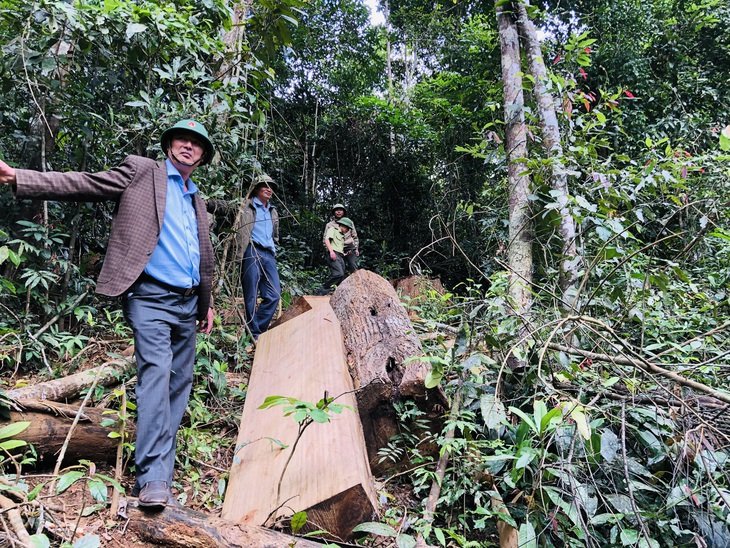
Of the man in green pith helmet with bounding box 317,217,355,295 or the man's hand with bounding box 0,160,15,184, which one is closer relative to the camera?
the man's hand with bounding box 0,160,15,184

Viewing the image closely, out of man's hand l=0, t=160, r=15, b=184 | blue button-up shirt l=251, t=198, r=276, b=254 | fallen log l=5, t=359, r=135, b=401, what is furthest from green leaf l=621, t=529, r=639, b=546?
blue button-up shirt l=251, t=198, r=276, b=254

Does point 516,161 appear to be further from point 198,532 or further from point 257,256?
point 198,532

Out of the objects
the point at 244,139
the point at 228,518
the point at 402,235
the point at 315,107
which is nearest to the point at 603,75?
the point at 402,235

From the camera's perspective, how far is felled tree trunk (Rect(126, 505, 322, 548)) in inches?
71.0

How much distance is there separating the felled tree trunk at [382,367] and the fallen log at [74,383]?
1.56 metres

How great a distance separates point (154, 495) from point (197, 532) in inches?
10.3

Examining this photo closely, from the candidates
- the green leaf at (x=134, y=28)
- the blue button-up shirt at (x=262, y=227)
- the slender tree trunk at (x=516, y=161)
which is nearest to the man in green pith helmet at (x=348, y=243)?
the blue button-up shirt at (x=262, y=227)

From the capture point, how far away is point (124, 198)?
240 centimetres

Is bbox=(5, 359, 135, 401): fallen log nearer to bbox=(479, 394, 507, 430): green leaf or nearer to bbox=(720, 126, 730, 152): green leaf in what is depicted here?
bbox=(479, 394, 507, 430): green leaf

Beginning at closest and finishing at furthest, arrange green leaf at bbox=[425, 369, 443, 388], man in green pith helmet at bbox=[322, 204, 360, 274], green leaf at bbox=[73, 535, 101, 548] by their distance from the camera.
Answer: green leaf at bbox=[73, 535, 101, 548] → green leaf at bbox=[425, 369, 443, 388] → man in green pith helmet at bbox=[322, 204, 360, 274]

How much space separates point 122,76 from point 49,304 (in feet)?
7.04

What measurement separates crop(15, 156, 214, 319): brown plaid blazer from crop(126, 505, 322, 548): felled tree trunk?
1.02 m

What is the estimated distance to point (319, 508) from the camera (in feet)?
6.40

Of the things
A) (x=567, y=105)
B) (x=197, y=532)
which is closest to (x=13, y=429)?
(x=197, y=532)
